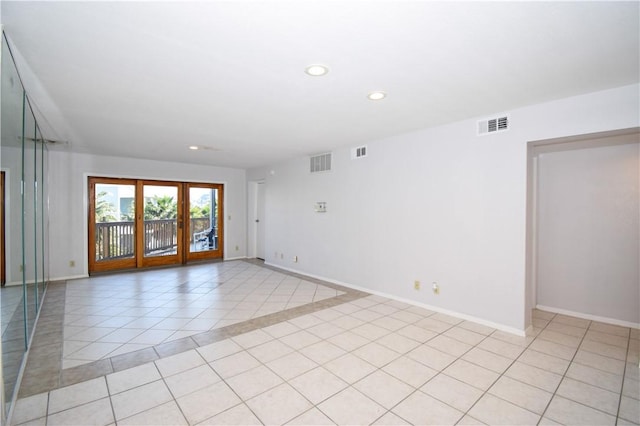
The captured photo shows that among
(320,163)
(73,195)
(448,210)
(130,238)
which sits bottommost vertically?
(130,238)

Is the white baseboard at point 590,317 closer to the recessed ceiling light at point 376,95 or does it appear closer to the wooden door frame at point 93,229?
the recessed ceiling light at point 376,95

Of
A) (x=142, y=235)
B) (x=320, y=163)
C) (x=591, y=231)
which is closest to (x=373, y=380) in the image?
(x=591, y=231)

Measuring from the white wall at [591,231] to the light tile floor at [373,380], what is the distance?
1.45ft

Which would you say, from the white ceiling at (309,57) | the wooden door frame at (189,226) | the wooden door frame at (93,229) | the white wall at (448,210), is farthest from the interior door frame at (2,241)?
the wooden door frame at (189,226)

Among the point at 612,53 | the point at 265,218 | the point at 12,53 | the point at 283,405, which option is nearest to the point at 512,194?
the point at 612,53

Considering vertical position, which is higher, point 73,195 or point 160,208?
point 73,195

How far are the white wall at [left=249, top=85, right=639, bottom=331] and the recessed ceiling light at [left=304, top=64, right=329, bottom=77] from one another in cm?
211

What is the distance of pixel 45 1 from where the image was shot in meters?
1.53

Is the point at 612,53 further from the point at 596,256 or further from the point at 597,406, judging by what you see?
the point at 596,256

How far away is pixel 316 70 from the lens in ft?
7.41

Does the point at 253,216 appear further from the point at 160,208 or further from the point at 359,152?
the point at 359,152

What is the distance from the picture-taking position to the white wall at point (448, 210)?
3047mm

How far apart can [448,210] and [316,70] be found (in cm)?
243

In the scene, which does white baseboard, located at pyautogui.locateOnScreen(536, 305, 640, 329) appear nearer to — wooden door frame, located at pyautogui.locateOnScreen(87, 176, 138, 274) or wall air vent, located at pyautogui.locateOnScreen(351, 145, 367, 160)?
wall air vent, located at pyautogui.locateOnScreen(351, 145, 367, 160)
